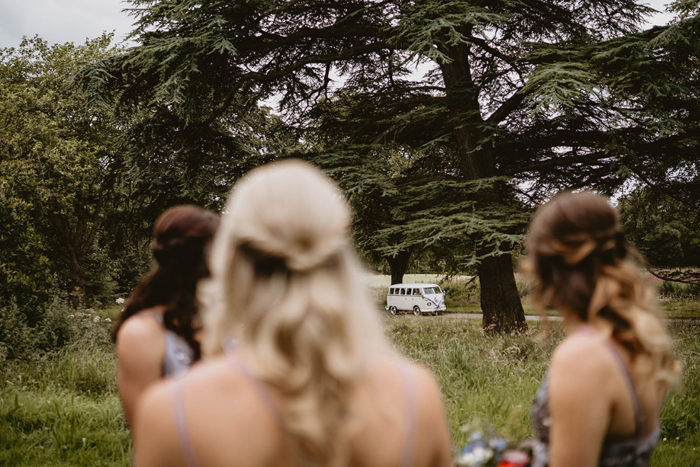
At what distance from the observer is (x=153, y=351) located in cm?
205

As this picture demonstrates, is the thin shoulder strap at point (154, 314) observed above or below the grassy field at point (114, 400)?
above

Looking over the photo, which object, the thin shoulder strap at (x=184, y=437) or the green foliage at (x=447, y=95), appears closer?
the thin shoulder strap at (x=184, y=437)

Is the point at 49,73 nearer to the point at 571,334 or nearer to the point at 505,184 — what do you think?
the point at 505,184

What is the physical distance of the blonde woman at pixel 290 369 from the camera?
98 centimetres

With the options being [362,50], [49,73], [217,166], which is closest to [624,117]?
[362,50]

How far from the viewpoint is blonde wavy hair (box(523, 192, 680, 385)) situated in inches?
61.1

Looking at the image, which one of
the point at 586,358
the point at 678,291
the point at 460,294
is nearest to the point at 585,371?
the point at 586,358

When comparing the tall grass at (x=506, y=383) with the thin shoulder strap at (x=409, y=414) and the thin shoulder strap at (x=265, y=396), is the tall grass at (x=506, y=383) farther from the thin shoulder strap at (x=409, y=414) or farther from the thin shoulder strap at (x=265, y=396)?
the thin shoulder strap at (x=265, y=396)

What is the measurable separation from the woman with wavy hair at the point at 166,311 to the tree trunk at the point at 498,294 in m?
8.81

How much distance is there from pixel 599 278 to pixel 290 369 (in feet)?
3.92

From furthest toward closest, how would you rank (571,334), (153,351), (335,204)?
(153,351) < (571,334) < (335,204)

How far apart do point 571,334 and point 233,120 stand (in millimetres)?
15615

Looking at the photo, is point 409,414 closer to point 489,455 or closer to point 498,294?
point 489,455

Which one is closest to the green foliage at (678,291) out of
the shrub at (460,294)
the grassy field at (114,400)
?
the shrub at (460,294)
